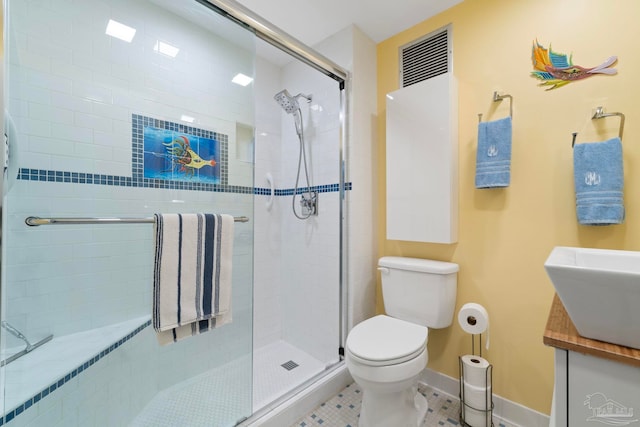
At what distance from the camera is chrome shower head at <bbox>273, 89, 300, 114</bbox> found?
2020 millimetres

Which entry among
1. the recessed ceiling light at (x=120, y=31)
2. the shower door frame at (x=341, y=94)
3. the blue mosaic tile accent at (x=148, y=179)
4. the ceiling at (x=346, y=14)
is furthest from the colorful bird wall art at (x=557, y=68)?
the recessed ceiling light at (x=120, y=31)

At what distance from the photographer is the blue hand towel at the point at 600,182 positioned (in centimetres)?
112

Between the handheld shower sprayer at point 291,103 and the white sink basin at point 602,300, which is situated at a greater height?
the handheld shower sprayer at point 291,103

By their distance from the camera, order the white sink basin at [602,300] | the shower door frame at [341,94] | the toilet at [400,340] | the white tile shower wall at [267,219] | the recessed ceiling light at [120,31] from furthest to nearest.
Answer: the white tile shower wall at [267,219]
the shower door frame at [341,94]
the recessed ceiling light at [120,31]
the toilet at [400,340]
the white sink basin at [602,300]

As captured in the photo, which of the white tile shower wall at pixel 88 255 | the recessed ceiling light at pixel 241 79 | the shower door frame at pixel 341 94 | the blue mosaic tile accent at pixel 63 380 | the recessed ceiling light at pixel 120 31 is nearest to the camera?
the blue mosaic tile accent at pixel 63 380

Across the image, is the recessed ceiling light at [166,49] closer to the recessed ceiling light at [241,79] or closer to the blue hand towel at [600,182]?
the recessed ceiling light at [241,79]

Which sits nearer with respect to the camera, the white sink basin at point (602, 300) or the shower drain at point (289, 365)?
the white sink basin at point (602, 300)

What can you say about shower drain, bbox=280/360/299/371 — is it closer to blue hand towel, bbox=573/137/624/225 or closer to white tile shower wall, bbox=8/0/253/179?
white tile shower wall, bbox=8/0/253/179

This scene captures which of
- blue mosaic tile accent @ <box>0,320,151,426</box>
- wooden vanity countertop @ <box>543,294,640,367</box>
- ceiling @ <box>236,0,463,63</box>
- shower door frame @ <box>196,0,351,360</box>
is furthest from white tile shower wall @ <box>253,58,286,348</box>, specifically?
wooden vanity countertop @ <box>543,294,640,367</box>

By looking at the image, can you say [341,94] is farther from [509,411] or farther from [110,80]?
[509,411]

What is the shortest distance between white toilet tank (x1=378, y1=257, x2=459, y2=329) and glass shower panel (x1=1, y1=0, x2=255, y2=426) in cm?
84

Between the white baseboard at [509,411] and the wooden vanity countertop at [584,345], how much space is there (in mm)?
980

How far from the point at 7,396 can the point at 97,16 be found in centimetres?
152

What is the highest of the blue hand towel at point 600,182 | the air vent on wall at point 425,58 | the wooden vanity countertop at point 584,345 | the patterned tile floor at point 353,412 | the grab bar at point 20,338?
the air vent on wall at point 425,58
